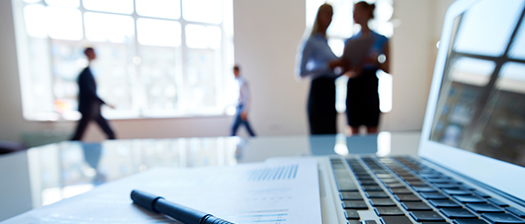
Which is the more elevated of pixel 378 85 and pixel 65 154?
pixel 378 85

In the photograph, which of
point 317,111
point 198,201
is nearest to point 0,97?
point 317,111

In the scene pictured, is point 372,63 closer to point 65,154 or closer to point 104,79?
point 65,154

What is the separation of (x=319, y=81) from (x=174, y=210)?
1.26 meters

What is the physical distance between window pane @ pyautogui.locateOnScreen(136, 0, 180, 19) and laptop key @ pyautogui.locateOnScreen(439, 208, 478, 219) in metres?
4.54

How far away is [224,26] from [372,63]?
11.2ft

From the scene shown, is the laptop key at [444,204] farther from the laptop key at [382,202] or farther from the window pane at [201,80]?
the window pane at [201,80]

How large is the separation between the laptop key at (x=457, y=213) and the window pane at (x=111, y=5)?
15.5ft

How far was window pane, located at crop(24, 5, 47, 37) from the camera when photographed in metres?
3.61

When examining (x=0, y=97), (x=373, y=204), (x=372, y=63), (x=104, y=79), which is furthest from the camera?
(x=104, y=79)

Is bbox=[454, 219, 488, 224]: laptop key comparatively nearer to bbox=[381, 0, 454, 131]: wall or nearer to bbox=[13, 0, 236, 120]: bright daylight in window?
bbox=[13, 0, 236, 120]: bright daylight in window

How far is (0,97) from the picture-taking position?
11.3 feet

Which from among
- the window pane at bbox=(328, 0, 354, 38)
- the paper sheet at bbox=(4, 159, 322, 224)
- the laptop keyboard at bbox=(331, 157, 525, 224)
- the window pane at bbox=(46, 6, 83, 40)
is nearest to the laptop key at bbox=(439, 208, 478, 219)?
the laptop keyboard at bbox=(331, 157, 525, 224)

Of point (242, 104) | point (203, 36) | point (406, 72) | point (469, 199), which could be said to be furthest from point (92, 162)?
point (406, 72)

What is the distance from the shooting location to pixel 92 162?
523mm
